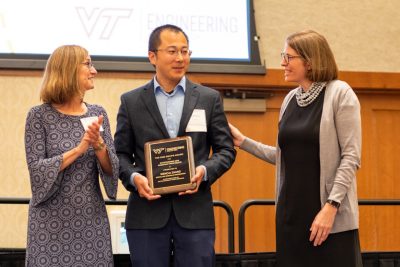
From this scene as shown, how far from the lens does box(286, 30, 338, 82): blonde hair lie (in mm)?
3357

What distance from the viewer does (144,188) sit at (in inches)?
126

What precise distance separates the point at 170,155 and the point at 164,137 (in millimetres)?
161

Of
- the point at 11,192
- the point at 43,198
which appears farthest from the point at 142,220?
the point at 11,192

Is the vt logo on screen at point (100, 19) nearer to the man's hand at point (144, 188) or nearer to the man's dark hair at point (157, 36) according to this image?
the man's dark hair at point (157, 36)

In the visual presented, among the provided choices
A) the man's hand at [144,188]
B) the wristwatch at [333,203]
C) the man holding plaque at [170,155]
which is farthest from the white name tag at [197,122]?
the wristwatch at [333,203]

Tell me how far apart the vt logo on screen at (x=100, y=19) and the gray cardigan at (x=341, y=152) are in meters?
3.47

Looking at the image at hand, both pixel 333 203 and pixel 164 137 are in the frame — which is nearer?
pixel 333 203

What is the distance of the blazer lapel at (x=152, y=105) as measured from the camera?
132 inches

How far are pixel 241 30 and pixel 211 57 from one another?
0.40 meters

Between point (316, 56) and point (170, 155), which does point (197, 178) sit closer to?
point (170, 155)

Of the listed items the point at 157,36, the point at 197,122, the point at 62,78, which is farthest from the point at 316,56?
the point at 62,78

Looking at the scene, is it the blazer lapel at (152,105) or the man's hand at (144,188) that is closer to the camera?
the man's hand at (144,188)

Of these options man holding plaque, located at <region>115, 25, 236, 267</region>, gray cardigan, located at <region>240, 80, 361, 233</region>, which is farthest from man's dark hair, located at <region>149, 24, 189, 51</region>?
gray cardigan, located at <region>240, 80, 361, 233</region>

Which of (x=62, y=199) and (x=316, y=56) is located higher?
(x=316, y=56)
